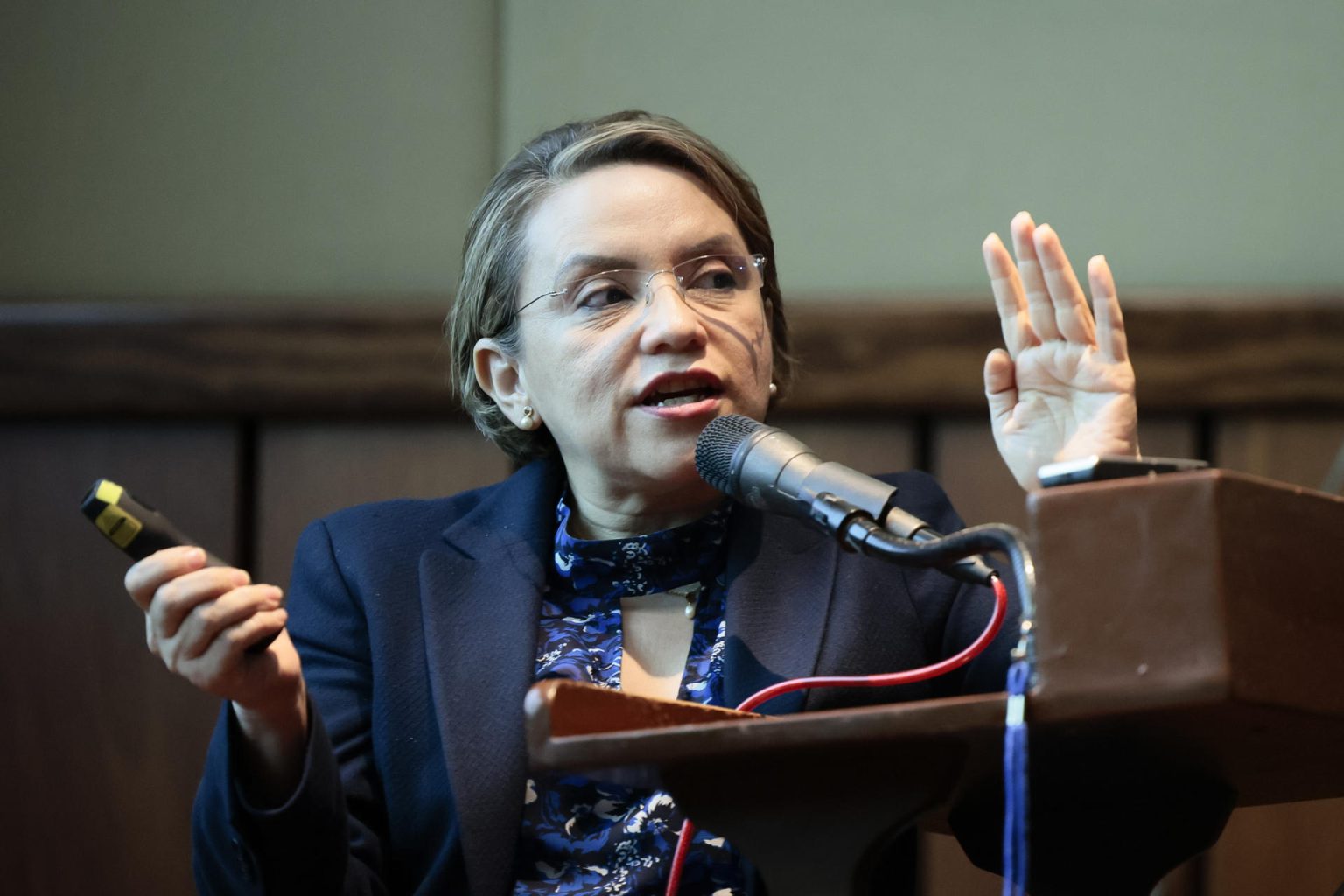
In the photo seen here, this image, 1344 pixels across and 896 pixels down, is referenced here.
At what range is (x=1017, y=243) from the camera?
4.21ft

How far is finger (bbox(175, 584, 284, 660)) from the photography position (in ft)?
3.47

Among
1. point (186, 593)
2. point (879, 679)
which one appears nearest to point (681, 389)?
point (879, 679)

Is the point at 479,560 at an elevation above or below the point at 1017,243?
below

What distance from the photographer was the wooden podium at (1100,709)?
0.74 meters

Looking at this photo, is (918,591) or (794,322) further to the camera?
(794,322)

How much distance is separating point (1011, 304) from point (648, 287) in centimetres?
36

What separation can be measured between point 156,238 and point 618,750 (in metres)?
1.48

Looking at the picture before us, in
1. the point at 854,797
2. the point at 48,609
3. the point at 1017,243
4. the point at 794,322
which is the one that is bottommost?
the point at 48,609

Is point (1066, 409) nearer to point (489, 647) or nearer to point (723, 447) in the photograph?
point (723, 447)

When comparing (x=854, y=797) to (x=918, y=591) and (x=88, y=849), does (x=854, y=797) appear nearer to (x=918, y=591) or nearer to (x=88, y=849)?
(x=918, y=591)

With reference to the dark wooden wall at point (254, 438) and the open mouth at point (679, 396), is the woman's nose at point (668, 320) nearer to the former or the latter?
the open mouth at point (679, 396)

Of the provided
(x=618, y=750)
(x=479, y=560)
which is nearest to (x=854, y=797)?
(x=618, y=750)

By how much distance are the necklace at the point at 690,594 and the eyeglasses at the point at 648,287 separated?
0.28 meters

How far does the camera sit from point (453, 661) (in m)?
Answer: 1.45
